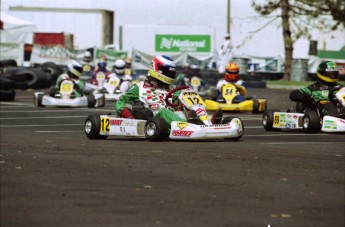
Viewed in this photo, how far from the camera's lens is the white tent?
48625 millimetres

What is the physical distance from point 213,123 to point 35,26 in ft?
117

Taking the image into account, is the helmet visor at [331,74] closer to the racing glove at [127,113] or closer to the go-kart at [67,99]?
the racing glove at [127,113]

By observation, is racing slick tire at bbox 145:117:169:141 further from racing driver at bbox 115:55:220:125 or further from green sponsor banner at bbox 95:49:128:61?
green sponsor banner at bbox 95:49:128:61

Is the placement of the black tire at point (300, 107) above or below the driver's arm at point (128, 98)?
below

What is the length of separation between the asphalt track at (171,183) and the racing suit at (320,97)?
259 centimetres

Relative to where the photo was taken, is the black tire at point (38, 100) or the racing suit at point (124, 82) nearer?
the black tire at point (38, 100)

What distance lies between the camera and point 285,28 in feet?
145

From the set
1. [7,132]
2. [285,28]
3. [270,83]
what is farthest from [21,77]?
[7,132]

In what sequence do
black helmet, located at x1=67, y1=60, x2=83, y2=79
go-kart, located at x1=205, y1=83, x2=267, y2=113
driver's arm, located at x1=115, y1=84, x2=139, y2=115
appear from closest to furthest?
driver's arm, located at x1=115, y1=84, x2=139, y2=115 < go-kart, located at x1=205, y1=83, x2=267, y2=113 < black helmet, located at x1=67, y1=60, x2=83, y2=79

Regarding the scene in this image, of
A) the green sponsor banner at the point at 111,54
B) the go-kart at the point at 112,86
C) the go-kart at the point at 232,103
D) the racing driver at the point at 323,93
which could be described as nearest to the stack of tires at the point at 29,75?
the go-kart at the point at 112,86

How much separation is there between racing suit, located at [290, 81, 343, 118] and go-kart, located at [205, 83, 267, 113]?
6.73m

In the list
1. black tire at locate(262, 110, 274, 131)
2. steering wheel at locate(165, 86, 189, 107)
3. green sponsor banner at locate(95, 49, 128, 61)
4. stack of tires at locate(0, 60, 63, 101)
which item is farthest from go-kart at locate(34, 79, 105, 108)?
green sponsor banner at locate(95, 49, 128, 61)

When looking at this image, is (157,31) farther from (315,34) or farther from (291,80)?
(291,80)

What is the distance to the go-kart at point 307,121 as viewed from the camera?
16.8m
